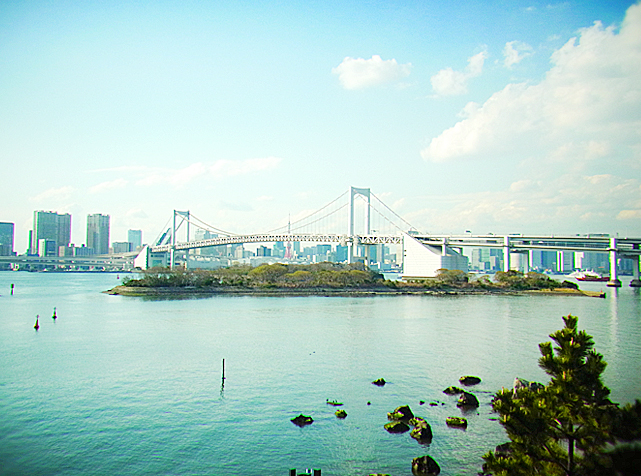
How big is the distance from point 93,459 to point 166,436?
0.81 meters

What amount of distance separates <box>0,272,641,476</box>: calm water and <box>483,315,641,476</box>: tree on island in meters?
1.98

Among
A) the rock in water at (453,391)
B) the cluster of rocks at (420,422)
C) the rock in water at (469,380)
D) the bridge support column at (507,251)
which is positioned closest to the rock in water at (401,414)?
the cluster of rocks at (420,422)

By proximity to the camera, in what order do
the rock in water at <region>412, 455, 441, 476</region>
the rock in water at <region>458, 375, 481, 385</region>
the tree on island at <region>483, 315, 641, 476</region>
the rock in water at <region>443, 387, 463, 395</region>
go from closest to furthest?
1. the tree on island at <region>483, 315, 641, 476</region>
2. the rock in water at <region>412, 455, 441, 476</region>
3. the rock in water at <region>443, 387, 463, 395</region>
4. the rock in water at <region>458, 375, 481, 385</region>

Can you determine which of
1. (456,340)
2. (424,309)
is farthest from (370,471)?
(424,309)

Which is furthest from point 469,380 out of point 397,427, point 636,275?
point 636,275

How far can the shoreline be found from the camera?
24969 millimetres

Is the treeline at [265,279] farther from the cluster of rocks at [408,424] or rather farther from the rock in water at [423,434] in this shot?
the rock in water at [423,434]

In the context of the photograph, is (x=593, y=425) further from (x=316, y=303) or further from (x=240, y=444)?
(x=316, y=303)

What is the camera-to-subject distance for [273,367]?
8.68 metres

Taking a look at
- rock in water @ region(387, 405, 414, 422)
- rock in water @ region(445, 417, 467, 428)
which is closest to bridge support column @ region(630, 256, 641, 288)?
rock in water @ region(445, 417, 467, 428)

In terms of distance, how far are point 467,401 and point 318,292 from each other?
20128mm

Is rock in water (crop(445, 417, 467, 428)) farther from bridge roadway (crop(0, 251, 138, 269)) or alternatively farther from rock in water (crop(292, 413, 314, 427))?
bridge roadway (crop(0, 251, 138, 269))

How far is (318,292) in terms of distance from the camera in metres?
26.5

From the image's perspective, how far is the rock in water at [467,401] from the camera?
21.2 feet
